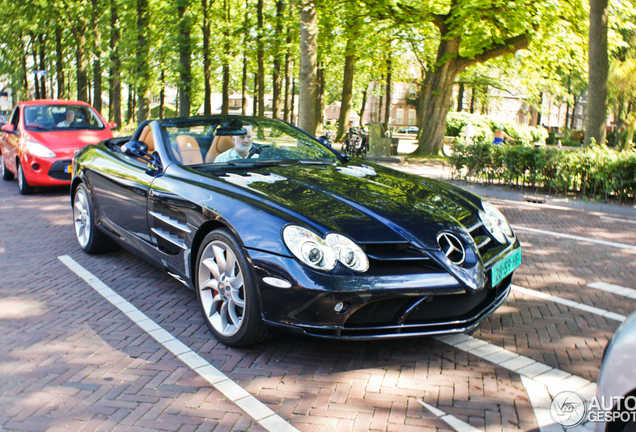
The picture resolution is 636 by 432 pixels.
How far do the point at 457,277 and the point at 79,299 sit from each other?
3.04m

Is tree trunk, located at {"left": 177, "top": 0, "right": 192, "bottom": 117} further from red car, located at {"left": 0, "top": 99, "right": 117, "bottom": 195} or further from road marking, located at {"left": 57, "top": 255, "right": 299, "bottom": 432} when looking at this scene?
road marking, located at {"left": 57, "top": 255, "right": 299, "bottom": 432}

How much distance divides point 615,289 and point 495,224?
1775mm

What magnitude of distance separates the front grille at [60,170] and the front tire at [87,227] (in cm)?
416

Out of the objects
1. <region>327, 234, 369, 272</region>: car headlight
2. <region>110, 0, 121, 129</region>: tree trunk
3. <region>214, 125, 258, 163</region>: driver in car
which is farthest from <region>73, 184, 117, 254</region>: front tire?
<region>110, 0, 121, 129</region>: tree trunk

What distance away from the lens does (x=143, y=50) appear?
23000 mm

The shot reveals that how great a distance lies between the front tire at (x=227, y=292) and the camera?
10.6 ft

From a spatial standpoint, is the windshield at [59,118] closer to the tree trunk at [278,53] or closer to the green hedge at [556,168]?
the green hedge at [556,168]

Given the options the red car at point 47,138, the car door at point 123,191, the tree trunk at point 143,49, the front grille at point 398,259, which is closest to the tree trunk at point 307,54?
the red car at point 47,138

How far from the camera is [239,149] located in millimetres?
4652

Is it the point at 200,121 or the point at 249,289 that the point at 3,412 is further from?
the point at 200,121

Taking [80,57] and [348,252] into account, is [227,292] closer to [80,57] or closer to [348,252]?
[348,252]

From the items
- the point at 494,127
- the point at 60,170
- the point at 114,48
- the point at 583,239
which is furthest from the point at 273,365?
the point at 494,127

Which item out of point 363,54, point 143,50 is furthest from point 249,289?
point 143,50

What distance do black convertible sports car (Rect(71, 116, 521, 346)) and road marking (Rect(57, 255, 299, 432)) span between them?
0.25 m
